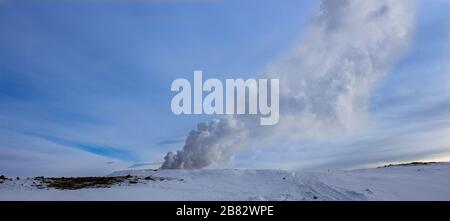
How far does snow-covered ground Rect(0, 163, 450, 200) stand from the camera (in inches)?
373

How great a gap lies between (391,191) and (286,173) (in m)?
4.05

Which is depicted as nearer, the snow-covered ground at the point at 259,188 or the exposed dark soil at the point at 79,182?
the snow-covered ground at the point at 259,188

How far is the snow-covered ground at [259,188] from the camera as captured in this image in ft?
31.1

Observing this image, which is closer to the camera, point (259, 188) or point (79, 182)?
point (259, 188)

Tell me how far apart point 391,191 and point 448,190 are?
211 centimetres

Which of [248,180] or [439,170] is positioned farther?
[439,170]

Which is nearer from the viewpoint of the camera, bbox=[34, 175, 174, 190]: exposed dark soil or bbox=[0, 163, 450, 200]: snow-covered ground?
bbox=[0, 163, 450, 200]: snow-covered ground

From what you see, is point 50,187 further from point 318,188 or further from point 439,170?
point 439,170

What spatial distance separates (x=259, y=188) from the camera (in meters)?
11.0
